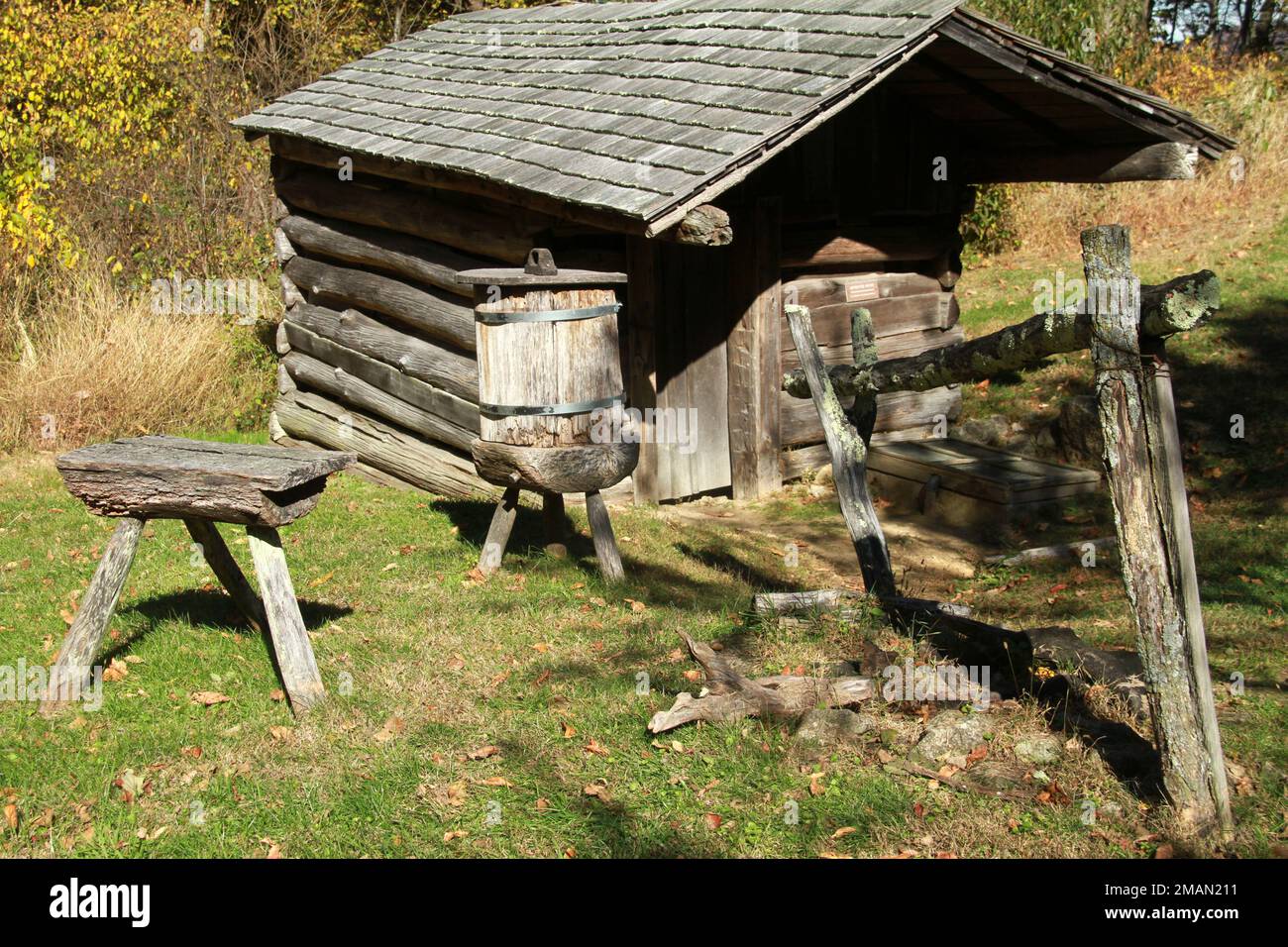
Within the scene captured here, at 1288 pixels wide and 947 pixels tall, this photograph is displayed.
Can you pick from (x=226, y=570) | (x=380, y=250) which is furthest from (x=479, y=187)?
(x=226, y=570)

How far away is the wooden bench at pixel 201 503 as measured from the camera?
4867 millimetres

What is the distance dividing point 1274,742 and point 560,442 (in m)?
3.59

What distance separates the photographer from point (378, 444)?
33.6 feet

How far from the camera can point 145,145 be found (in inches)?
515

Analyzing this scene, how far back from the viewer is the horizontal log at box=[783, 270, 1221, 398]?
3.62 metres

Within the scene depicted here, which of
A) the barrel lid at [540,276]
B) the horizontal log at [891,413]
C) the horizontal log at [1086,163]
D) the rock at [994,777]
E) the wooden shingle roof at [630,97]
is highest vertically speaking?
the wooden shingle roof at [630,97]

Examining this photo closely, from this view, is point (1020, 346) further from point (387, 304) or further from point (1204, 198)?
point (1204, 198)

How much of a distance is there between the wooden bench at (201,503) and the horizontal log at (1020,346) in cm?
241

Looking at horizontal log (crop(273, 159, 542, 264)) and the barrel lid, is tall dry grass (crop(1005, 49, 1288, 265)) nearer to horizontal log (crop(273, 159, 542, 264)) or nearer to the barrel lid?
horizontal log (crop(273, 159, 542, 264))

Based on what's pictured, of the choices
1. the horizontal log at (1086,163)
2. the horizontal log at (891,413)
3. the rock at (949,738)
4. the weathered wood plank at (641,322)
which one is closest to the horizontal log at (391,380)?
the weathered wood plank at (641,322)

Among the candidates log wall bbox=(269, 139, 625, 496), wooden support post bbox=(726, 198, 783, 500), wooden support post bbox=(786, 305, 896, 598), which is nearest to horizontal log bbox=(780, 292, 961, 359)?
wooden support post bbox=(726, 198, 783, 500)

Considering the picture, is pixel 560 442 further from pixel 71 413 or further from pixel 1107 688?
pixel 71 413

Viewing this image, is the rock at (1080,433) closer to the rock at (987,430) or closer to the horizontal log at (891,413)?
the rock at (987,430)

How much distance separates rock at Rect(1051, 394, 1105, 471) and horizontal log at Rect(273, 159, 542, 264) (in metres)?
4.67
